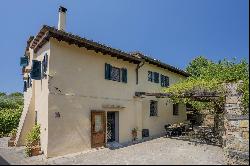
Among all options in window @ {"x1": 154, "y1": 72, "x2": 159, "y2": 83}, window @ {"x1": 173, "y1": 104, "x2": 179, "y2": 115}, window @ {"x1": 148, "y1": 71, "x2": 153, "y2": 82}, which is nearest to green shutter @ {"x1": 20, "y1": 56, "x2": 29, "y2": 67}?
window @ {"x1": 148, "y1": 71, "x2": 153, "y2": 82}

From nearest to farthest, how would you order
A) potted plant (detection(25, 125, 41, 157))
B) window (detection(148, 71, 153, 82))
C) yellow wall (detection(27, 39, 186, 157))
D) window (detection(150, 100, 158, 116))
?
1. yellow wall (detection(27, 39, 186, 157))
2. potted plant (detection(25, 125, 41, 157))
3. window (detection(148, 71, 153, 82))
4. window (detection(150, 100, 158, 116))

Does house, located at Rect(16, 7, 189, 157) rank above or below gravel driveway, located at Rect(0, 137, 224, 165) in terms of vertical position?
above

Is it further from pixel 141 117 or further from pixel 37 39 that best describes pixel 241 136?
pixel 37 39

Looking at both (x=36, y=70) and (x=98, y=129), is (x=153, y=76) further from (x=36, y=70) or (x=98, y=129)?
(x=36, y=70)

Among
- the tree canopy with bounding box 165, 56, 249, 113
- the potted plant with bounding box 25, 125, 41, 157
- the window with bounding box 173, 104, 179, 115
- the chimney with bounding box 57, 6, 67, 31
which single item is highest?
the chimney with bounding box 57, 6, 67, 31

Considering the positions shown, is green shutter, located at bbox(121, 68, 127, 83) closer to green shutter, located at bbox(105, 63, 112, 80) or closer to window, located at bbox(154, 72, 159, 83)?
green shutter, located at bbox(105, 63, 112, 80)

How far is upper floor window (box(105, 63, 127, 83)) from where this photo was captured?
15712 mm

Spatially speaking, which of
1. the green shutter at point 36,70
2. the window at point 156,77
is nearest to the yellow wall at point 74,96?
the green shutter at point 36,70

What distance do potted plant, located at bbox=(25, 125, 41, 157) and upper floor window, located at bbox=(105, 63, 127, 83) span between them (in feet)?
16.9

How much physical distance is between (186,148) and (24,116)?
10465mm

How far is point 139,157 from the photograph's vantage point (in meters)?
11.7

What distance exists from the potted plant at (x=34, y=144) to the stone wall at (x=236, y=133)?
910cm

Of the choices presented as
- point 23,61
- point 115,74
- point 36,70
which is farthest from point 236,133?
point 23,61

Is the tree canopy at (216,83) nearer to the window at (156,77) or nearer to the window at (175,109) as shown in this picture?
the window at (156,77)
